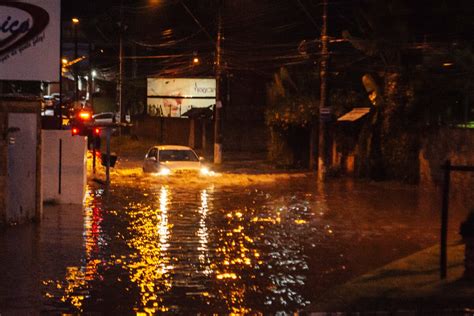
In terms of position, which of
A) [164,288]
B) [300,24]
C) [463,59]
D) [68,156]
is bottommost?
[164,288]

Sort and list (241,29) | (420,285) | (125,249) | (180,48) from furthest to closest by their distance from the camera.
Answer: (180,48) < (241,29) < (125,249) < (420,285)

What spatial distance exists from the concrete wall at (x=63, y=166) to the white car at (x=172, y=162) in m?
9.80

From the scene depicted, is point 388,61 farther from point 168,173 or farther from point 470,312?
point 470,312

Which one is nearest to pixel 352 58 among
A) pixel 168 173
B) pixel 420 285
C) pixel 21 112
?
pixel 168 173

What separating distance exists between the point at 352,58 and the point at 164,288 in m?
30.0

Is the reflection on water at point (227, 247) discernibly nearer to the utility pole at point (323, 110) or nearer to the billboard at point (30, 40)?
the billboard at point (30, 40)

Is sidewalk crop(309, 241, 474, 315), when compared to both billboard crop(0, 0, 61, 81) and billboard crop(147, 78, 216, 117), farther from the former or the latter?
billboard crop(147, 78, 216, 117)

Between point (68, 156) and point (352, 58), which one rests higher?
point (352, 58)

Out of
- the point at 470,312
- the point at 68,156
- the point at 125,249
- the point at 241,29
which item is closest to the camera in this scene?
the point at 470,312

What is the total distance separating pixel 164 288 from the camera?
35.5 feet

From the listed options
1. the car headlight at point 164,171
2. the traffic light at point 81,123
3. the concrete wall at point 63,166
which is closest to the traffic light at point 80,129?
the traffic light at point 81,123

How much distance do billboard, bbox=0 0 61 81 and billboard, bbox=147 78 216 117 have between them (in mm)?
48846

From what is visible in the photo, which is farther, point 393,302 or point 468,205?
point 468,205

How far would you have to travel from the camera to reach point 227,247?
14.4 metres
